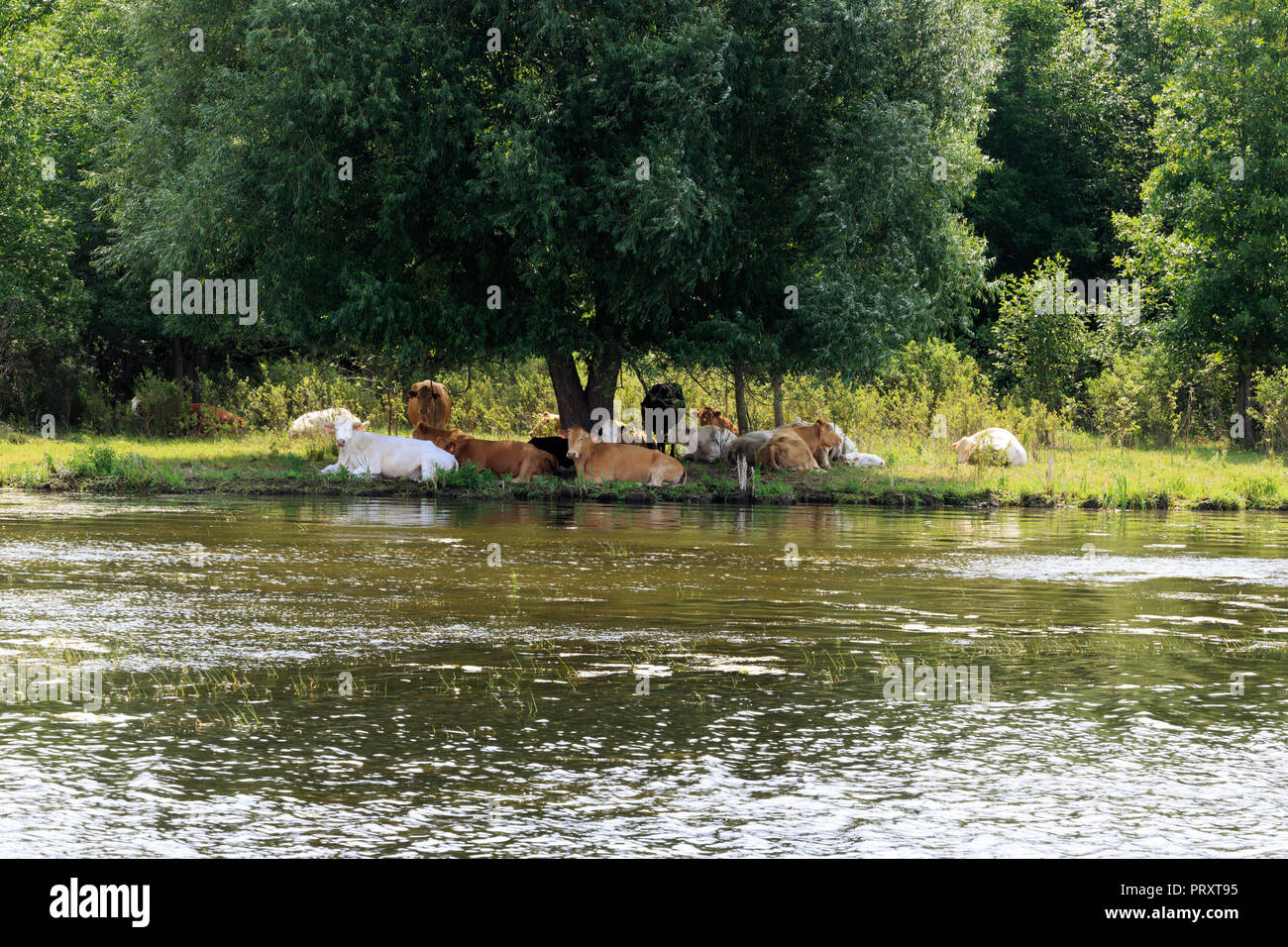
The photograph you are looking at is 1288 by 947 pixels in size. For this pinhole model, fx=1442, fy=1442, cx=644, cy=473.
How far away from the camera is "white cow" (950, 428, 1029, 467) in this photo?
93.6 feet

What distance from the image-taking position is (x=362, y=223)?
2791 cm

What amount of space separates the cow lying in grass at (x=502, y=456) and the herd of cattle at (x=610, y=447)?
18 millimetres

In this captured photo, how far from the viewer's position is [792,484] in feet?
84.4

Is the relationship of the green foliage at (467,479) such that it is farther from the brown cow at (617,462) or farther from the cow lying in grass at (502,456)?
the brown cow at (617,462)

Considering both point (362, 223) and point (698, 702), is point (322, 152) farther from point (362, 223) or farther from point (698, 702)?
point (698, 702)

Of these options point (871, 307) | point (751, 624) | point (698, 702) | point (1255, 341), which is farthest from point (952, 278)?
point (698, 702)

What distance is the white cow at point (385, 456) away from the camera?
2611 centimetres

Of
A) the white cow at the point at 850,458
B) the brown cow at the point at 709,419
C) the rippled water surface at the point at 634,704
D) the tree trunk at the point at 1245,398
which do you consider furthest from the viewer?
the tree trunk at the point at 1245,398

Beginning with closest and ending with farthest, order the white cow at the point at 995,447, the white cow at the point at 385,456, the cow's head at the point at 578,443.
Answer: the cow's head at the point at 578,443, the white cow at the point at 385,456, the white cow at the point at 995,447

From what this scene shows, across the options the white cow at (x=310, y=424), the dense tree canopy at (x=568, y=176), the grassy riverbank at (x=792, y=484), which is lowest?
the grassy riverbank at (x=792, y=484)

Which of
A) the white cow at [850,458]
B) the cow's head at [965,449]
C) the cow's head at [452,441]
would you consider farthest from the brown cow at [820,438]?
the cow's head at [452,441]

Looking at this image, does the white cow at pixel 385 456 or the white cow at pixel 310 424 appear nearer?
the white cow at pixel 385 456
